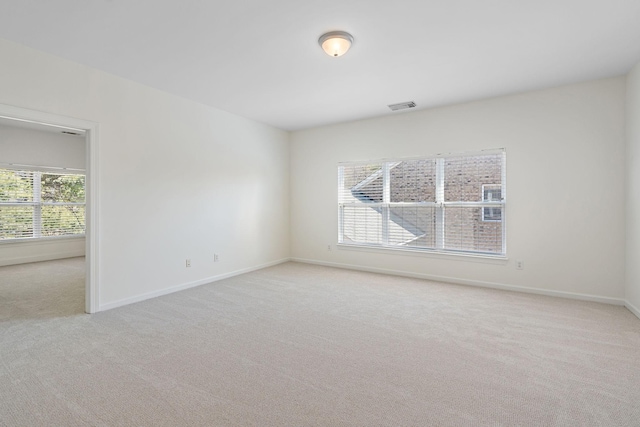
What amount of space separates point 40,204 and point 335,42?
7.07 meters

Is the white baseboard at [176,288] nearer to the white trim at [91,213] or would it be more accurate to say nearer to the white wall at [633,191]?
the white trim at [91,213]

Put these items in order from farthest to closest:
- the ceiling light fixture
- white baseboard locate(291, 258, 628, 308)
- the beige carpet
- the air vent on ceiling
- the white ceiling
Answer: the air vent on ceiling < white baseboard locate(291, 258, 628, 308) < the ceiling light fixture < the white ceiling < the beige carpet

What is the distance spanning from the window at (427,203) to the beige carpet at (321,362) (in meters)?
1.03

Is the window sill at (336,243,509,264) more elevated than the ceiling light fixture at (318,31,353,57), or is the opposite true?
the ceiling light fixture at (318,31,353,57)

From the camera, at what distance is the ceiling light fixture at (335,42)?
2615mm

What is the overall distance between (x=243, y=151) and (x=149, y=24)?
2763mm

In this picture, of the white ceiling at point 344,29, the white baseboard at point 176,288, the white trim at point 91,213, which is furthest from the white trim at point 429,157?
the white trim at point 91,213

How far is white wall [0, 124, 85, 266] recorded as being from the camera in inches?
229

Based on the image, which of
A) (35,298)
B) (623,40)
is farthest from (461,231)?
(35,298)

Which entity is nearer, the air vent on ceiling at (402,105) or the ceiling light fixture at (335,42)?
the ceiling light fixture at (335,42)

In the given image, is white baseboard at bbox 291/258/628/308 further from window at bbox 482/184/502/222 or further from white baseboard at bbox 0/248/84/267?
white baseboard at bbox 0/248/84/267

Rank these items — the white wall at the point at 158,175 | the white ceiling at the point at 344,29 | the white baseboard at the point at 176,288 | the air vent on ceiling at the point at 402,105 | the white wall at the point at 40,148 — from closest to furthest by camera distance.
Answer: the white ceiling at the point at 344,29, the white wall at the point at 158,175, the white baseboard at the point at 176,288, the air vent on ceiling at the point at 402,105, the white wall at the point at 40,148

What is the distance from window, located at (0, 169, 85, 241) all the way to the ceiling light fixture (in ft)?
22.4

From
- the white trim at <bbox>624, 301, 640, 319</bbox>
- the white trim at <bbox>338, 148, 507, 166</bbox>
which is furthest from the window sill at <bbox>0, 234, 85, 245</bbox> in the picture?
the white trim at <bbox>624, 301, 640, 319</bbox>
